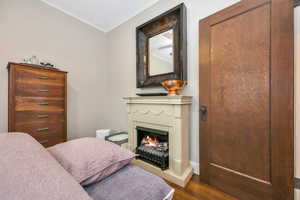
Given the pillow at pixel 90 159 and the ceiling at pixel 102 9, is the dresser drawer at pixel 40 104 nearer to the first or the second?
the pillow at pixel 90 159

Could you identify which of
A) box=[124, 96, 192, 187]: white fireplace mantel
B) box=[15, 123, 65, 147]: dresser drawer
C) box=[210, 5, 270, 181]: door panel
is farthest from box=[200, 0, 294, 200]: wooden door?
box=[15, 123, 65, 147]: dresser drawer

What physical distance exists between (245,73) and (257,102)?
30 cm

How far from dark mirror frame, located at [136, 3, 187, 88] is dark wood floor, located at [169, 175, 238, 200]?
134 centimetres

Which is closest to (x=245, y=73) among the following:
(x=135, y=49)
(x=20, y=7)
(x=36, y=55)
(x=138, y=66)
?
(x=138, y=66)

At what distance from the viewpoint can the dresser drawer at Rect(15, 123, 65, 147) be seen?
5.74 ft

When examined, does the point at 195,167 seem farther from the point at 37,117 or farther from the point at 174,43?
the point at 37,117

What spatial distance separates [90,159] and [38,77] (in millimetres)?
1805

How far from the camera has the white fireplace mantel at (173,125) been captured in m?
1.53

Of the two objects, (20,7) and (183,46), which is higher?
(20,7)

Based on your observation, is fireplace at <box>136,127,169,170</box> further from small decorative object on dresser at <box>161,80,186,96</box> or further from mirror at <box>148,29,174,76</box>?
mirror at <box>148,29,174,76</box>

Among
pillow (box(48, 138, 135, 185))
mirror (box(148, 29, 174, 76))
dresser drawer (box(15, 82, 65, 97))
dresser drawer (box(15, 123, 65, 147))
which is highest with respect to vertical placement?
mirror (box(148, 29, 174, 76))

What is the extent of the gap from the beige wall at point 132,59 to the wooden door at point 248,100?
0.64 ft

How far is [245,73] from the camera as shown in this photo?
4.17 ft

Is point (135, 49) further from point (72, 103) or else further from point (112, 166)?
point (112, 166)
